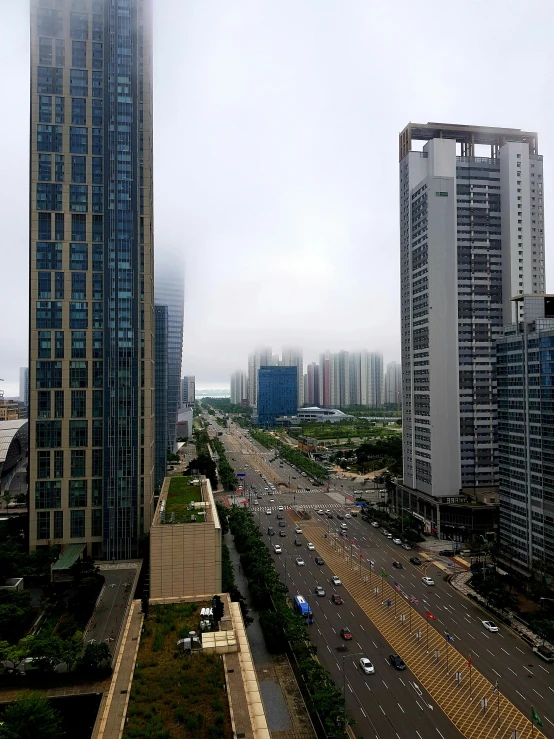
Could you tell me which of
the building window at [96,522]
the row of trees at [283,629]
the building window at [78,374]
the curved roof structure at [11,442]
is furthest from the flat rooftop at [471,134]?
the curved roof structure at [11,442]

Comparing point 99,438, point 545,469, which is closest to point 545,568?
point 545,469

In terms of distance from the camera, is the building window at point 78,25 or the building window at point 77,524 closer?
the building window at point 77,524

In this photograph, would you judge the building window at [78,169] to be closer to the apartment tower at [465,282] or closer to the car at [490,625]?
the apartment tower at [465,282]

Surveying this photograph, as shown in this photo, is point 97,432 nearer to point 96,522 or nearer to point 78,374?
point 78,374

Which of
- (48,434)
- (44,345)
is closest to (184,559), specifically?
(48,434)

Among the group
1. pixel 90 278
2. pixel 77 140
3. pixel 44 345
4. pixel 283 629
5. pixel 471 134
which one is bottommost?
pixel 283 629

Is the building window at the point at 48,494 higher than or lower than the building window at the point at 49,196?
lower
